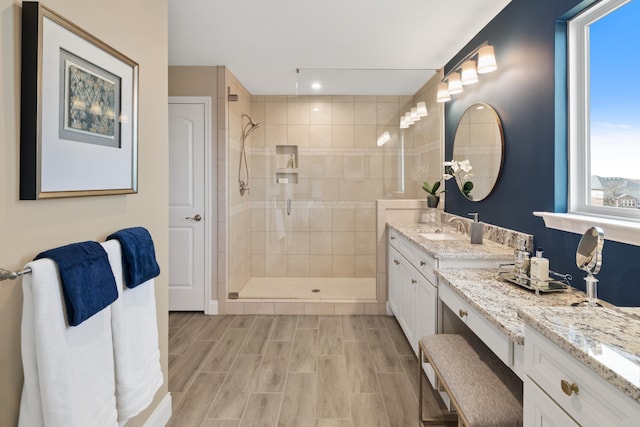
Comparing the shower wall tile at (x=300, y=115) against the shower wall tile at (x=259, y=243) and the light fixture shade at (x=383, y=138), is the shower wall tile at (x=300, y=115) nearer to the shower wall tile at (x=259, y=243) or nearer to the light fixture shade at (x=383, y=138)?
the light fixture shade at (x=383, y=138)

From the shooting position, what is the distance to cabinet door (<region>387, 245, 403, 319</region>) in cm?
315

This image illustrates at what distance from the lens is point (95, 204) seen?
1.35 meters

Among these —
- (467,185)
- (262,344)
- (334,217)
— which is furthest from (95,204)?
(334,217)

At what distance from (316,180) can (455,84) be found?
1755mm

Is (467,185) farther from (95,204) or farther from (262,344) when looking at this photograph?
(95,204)

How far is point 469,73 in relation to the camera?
8.80ft

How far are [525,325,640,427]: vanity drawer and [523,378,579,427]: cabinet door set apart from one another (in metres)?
0.02

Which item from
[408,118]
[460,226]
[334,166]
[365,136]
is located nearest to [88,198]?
[460,226]

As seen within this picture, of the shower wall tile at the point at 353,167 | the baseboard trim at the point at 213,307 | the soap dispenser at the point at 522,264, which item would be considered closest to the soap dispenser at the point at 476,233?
the soap dispenser at the point at 522,264

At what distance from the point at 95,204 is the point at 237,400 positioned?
1.45m

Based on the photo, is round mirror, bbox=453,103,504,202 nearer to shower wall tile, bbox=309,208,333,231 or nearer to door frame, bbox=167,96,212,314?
shower wall tile, bbox=309,208,333,231

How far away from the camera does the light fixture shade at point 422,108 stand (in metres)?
3.70

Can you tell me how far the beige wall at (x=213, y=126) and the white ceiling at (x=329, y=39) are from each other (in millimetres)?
117

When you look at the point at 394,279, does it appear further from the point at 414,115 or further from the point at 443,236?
the point at 414,115
